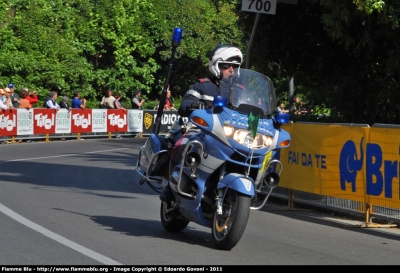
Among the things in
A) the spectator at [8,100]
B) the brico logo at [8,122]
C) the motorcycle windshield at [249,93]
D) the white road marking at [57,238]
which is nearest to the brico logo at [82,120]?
the spectator at [8,100]

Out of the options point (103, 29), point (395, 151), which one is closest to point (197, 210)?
point (395, 151)

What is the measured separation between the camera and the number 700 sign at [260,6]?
13.8 metres

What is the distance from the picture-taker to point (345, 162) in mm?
11320

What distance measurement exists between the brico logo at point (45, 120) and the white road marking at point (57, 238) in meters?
17.1

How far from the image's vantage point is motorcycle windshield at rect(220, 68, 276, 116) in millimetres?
8445

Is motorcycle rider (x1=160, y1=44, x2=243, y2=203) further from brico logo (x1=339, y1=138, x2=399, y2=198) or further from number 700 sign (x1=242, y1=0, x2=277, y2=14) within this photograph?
number 700 sign (x1=242, y1=0, x2=277, y2=14)

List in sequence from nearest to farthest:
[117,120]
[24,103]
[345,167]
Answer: [345,167], [24,103], [117,120]

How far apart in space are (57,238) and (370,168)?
4.33 m

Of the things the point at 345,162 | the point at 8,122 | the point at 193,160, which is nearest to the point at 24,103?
the point at 8,122

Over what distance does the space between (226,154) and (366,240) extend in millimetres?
2608

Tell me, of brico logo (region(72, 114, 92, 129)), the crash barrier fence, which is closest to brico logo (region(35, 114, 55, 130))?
brico logo (region(72, 114, 92, 129))

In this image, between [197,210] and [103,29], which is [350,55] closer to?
[197,210]

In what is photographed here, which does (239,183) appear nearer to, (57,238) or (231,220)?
(231,220)

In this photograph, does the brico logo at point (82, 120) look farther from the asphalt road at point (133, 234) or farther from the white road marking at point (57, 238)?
the white road marking at point (57, 238)
